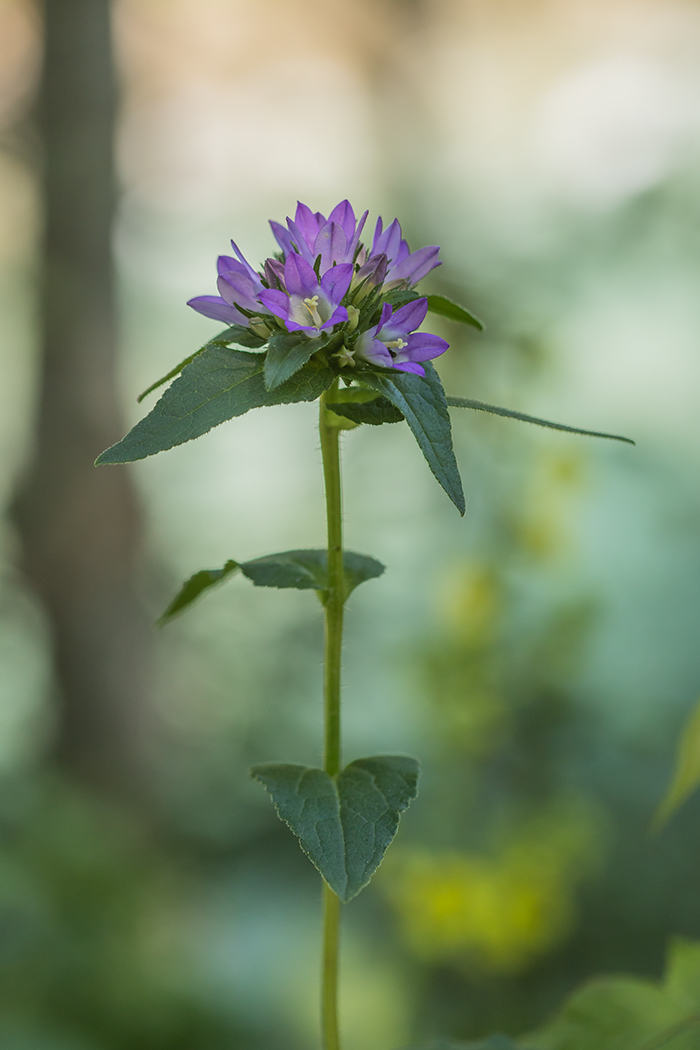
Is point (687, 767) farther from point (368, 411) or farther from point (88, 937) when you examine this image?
point (88, 937)

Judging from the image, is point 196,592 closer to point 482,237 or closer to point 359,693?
point 359,693

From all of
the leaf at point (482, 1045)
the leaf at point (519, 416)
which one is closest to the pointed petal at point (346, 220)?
the leaf at point (519, 416)

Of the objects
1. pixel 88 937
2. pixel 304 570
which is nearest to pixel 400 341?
pixel 304 570


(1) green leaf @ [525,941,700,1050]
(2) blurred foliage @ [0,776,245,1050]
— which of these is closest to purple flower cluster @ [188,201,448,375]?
(1) green leaf @ [525,941,700,1050]

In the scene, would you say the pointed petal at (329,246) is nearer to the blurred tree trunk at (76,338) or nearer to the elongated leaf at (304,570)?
the elongated leaf at (304,570)

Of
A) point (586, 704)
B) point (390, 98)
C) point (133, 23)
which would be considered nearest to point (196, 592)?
point (586, 704)

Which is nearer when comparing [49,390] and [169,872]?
[169,872]
